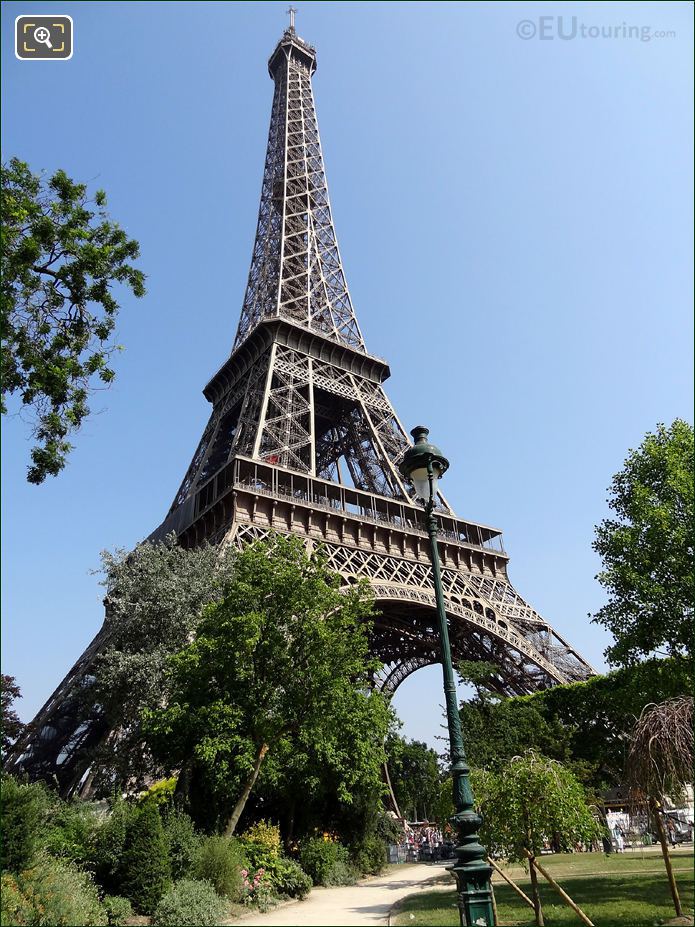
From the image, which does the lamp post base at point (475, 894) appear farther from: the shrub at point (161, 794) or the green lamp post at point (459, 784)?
the shrub at point (161, 794)

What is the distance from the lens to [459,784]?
8125mm

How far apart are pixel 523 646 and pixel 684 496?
17.7 m

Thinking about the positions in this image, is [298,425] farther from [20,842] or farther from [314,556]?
[20,842]

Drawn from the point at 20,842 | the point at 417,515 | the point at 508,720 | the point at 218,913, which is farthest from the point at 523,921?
the point at 417,515

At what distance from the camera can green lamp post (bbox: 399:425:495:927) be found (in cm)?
704

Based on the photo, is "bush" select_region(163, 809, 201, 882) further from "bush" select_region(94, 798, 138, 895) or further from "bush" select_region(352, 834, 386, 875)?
"bush" select_region(352, 834, 386, 875)

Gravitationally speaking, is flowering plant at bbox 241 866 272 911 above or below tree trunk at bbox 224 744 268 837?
below

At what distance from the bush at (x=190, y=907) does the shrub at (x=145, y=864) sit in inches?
15.2

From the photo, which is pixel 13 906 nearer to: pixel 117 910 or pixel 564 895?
pixel 117 910

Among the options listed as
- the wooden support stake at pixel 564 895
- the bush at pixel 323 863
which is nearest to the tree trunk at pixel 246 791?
the bush at pixel 323 863

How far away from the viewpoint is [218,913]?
1324cm

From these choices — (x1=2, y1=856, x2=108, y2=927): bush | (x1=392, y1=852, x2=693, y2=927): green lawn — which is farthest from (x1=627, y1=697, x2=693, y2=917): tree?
(x1=2, y1=856, x2=108, y2=927): bush

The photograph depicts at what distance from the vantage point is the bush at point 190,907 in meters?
12.5

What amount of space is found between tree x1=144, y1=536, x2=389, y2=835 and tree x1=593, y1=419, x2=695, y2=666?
7771mm
